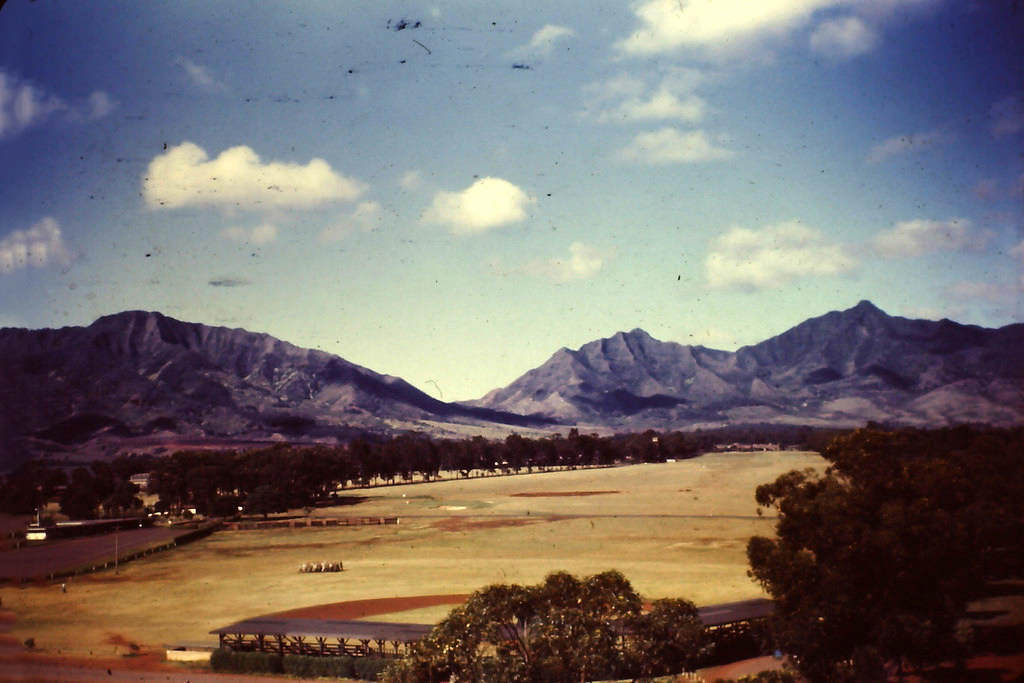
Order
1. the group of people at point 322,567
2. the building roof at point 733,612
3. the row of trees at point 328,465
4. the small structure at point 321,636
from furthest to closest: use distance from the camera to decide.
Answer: the row of trees at point 328,465, the group of people at point 322,567, the small structure at point 321,636, the building roof at point 733,612

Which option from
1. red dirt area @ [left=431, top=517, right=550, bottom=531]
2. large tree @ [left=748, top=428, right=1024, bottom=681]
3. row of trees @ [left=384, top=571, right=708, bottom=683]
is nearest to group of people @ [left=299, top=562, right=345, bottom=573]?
red dirt area @ [left=431, top=517, right=550, bottom=531]

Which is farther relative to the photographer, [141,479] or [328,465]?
[141,479]

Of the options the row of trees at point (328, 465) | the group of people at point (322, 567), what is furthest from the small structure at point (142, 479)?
the group of people at point (322, 567)

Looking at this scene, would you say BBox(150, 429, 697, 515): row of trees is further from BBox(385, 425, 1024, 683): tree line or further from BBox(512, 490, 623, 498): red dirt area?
BBox(385, 425, 1024, 683): tree line

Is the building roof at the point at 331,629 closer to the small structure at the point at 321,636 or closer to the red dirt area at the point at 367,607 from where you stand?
the small structure at the point at 321,636

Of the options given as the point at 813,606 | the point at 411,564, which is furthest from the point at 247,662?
the point at 813,606

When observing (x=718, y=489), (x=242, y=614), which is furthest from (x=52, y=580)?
(x=718, y=489)

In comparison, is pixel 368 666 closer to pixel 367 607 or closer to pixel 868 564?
pixel 367 607

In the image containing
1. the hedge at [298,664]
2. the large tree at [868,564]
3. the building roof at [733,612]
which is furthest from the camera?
the hedge at [298,664]
